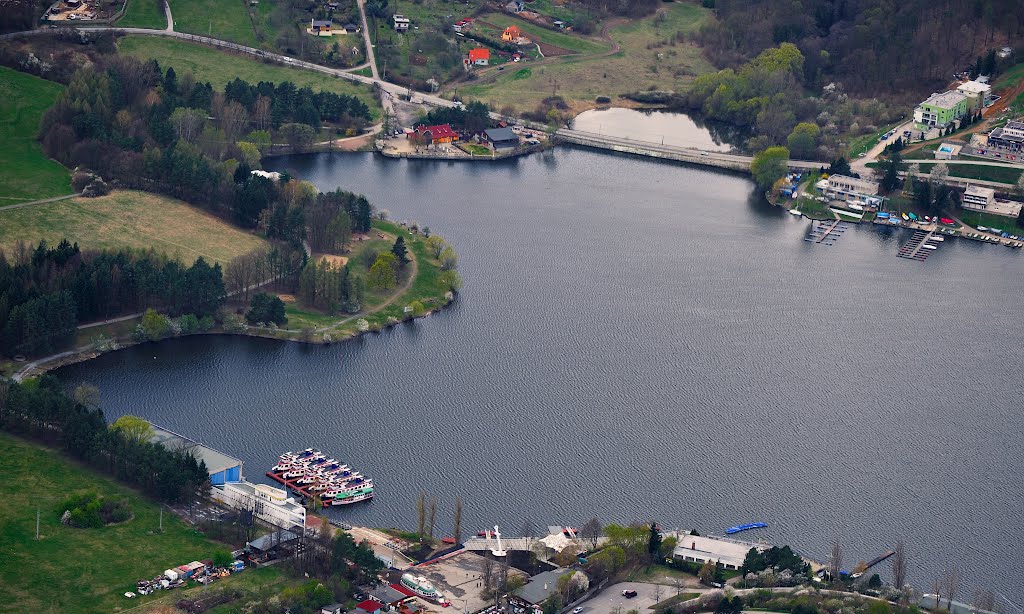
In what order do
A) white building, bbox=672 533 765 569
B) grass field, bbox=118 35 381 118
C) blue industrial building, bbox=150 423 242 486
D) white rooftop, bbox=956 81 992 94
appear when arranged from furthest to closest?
grass field, bbox=118 35 381 118
white rooftop, bbox=956 81 992 94
blue industrial building, bbox=150 423 242 486
white building, bbox=672 533 765 569

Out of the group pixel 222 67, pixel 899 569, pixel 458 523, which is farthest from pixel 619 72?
pixel 899 569

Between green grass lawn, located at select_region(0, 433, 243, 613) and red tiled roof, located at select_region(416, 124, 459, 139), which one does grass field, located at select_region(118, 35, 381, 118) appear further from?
green grass lawn, located at select_region(0, 433, 243, 613)

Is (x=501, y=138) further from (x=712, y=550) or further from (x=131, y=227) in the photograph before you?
(x=712, y=550)

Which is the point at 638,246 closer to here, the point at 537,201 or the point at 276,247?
the point at 537,201

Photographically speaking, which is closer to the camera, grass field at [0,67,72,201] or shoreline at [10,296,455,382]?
shoreline at [10,296,455,382]

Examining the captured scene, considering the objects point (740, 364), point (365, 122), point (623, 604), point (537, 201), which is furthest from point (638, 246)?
point (623, 604)

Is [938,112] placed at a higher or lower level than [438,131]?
higher

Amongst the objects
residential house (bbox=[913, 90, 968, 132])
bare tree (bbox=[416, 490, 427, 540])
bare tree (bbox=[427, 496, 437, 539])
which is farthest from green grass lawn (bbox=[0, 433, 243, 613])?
residential house (bbox=[913, 90, 968, 132])
